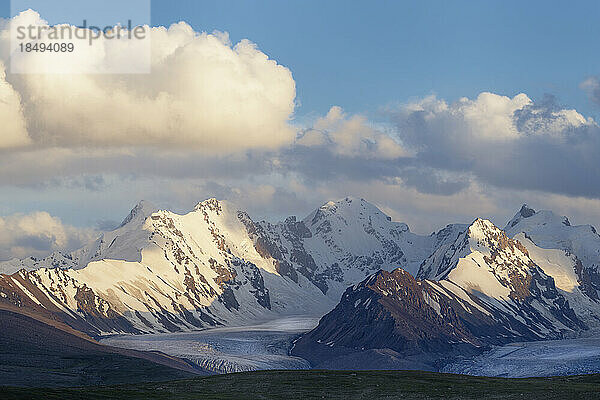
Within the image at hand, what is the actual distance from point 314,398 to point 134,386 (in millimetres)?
43318

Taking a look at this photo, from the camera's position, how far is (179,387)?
188125mm

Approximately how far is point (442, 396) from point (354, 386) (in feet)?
84.4

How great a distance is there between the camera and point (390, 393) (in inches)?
7028

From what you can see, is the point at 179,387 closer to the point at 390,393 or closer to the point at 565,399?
the point at 390,393

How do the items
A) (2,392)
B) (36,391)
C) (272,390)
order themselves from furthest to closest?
(272,390) < (36,391) < (2,392)

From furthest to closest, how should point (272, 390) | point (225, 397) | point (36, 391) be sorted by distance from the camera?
point (272, 390) → point (225, 397) → point (36, 391)

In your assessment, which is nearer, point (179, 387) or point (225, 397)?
point (225, 397)

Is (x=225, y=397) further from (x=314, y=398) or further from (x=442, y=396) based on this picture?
(x=442, y=396)

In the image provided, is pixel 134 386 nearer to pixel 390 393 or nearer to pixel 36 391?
pixel 36 391

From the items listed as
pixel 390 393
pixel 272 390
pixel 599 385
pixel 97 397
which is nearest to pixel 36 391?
pixel 97 397

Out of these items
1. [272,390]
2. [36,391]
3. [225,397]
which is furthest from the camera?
[272,390]

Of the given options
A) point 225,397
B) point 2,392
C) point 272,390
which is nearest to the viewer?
point 2,392

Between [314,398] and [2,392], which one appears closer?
[2,392]

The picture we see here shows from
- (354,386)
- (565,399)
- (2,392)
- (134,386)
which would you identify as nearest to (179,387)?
(134,386)
